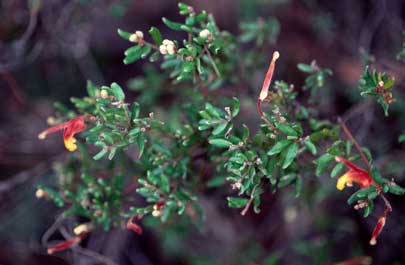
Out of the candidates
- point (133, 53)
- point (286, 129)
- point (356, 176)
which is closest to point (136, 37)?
point (133, 53)

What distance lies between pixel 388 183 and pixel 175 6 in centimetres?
225

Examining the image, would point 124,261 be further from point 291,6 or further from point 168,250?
point 291,6

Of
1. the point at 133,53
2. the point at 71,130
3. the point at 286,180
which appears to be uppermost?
the point at 133,53

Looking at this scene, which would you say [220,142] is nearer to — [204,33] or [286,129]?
[286,129]

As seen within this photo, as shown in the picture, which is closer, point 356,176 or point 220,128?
point 356,176

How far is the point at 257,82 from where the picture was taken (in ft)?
9.06

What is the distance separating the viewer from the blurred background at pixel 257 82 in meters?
2.25

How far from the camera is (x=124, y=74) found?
3207mm

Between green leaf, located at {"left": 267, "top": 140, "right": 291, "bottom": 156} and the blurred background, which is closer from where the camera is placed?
green leaf, located at {"left": 267, "top": 140, "right": 291, "bottom": 156}

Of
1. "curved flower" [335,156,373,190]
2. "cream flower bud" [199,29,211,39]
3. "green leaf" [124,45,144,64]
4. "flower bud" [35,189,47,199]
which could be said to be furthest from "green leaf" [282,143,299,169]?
"flower bud" [35,189,47,199]

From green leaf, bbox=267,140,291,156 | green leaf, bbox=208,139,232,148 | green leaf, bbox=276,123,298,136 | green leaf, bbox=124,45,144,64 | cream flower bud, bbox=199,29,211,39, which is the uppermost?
cream flower bud, bbox=199,29,211,39

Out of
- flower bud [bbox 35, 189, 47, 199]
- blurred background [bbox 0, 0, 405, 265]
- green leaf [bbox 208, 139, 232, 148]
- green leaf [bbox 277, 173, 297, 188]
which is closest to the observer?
green leaf [bbox 208, 139, 232, 148]

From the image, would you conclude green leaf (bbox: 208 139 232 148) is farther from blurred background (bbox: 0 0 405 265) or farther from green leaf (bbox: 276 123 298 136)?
blurred background (bbox: 0 0 405 265)

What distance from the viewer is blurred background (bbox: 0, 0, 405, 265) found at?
7.39ft
